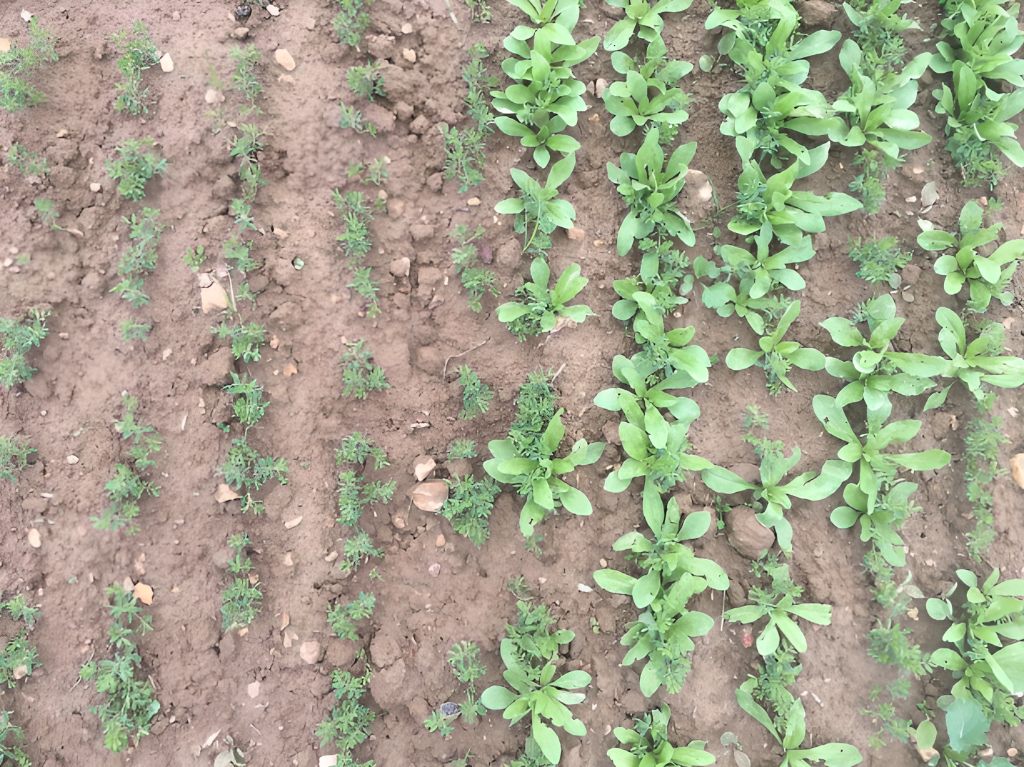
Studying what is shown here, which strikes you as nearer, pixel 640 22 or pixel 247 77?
pixel 247 77

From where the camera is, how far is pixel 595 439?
3039 millimetres

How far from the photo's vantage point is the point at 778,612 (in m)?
2.96

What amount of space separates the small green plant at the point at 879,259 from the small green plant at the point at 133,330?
3385mm

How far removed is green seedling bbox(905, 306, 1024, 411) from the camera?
3.01 meters

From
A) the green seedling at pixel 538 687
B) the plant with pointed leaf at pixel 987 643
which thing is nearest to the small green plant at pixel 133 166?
the green seedling at pixel 538 687

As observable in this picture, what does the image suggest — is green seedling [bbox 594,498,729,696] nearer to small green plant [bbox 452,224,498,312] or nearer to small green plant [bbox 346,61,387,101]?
small green plant [bbox 452,224,498,312]

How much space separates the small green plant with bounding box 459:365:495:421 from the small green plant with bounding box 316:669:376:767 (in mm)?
1280

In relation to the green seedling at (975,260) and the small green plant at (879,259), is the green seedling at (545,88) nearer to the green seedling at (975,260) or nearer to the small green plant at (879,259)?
the small green plant at (879,259)

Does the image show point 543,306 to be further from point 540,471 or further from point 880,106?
point 880,106

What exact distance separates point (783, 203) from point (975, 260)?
38.2 inches

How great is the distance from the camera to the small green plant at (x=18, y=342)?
2.76m

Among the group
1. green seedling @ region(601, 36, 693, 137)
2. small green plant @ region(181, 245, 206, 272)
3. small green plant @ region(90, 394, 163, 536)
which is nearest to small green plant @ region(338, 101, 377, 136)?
small green plant @ region(181, 245, 206, 272)

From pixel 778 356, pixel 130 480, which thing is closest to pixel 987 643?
pixel 778 356

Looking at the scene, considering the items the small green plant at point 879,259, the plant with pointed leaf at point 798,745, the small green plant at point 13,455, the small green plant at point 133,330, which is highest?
the small green plant at point 133,330
